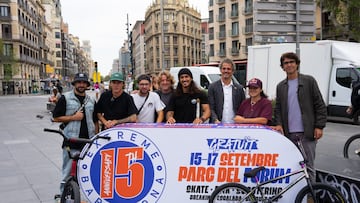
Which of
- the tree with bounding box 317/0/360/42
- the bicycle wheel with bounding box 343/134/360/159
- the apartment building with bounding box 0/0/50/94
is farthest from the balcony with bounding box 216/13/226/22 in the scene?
the bicycle wheel with bounding box 343/134/360/159

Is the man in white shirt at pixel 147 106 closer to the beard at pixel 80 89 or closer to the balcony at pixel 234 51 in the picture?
the beard at pixel 80 89

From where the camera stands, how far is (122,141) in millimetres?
4062

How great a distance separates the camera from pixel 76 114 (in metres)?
4.38

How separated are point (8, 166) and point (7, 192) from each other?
6.34ft

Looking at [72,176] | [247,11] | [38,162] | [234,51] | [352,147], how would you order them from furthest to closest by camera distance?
1. [234,51]
2. [247,11]
3. [38,162]
4. [352,147]
5. [72,176]

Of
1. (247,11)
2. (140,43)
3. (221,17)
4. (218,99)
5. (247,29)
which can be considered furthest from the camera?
(140,43)

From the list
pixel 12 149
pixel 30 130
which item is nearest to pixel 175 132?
pixel 12 149

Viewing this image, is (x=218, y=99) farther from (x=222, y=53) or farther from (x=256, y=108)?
(x=222, y=53)

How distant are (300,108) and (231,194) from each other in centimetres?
137

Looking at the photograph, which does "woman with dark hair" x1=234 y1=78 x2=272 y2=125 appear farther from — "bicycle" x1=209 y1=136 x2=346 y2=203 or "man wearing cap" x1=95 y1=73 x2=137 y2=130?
"man wearing cap" x1=95 y1=73 x2=137 y2=130

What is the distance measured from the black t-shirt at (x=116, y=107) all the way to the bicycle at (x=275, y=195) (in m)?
1.58

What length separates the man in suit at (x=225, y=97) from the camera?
4.77 meters

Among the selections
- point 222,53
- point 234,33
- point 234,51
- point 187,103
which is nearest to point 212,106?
point 187,103

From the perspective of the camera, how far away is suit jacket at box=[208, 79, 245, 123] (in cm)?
480
